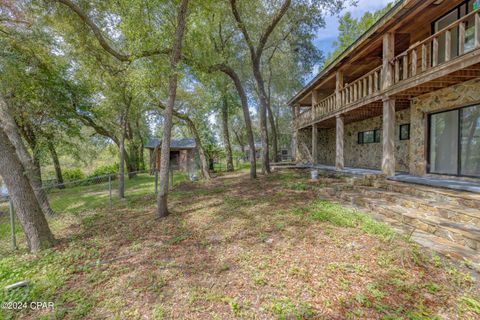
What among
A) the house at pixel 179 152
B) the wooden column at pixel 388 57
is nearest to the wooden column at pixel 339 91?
the wooden column at pixel 388 57

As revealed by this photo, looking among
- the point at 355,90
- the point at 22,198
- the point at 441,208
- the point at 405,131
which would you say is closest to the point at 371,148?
the point at 405,131

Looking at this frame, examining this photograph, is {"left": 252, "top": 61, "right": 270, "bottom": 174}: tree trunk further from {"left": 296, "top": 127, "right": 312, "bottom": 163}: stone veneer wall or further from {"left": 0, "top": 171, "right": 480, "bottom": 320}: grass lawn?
{"left": 0, "top": 171, "right": 480, "bottom": 320}: grass lawn

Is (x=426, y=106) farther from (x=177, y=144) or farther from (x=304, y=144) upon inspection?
(x=177, y=144)

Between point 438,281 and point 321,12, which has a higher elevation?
point 321,12

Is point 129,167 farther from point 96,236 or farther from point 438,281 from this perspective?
point 438,281

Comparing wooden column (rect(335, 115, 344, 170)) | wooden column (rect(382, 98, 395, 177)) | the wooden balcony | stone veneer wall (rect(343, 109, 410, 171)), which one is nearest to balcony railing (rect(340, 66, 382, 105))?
the wooden balcony

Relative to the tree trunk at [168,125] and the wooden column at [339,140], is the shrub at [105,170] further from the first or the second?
the wooden column at [339,140]

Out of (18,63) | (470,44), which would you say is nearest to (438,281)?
(470,44)

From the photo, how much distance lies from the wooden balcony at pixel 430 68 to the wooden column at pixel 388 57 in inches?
1.0

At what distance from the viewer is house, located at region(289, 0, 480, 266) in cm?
374

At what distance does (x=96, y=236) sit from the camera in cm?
439

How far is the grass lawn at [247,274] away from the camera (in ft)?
7.06

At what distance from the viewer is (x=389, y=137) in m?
6.35

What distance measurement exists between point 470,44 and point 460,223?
16.9 feet
